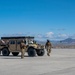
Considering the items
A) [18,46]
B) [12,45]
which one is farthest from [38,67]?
[12,45]

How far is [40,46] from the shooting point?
109 feet

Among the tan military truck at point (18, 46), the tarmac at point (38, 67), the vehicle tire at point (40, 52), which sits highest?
the tan military truck at point (18, 46)

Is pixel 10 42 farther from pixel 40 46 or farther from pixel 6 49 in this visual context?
pixel 40 46

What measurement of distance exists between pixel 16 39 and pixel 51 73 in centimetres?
1791

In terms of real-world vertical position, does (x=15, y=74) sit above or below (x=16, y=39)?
below

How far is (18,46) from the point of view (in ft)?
110

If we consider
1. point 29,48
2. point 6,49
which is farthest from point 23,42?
point 6,49

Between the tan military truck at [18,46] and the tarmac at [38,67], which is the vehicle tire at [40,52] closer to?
the tan military truck at [18,46]

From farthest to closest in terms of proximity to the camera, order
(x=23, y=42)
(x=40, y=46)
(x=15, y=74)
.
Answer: (x=40, y=46), (x=23, y=42), (x=15, y=74)

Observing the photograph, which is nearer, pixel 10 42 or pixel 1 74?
pixel 1 74

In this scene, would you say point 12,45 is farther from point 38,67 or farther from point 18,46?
point 38,67

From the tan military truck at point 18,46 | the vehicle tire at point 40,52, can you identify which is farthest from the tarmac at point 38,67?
the vehicle tire at point 40,52

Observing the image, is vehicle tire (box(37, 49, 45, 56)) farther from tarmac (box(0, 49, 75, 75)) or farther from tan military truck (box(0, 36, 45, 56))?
tarmac (box(0, 49, 75, 75))

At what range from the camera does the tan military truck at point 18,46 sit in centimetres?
3266
